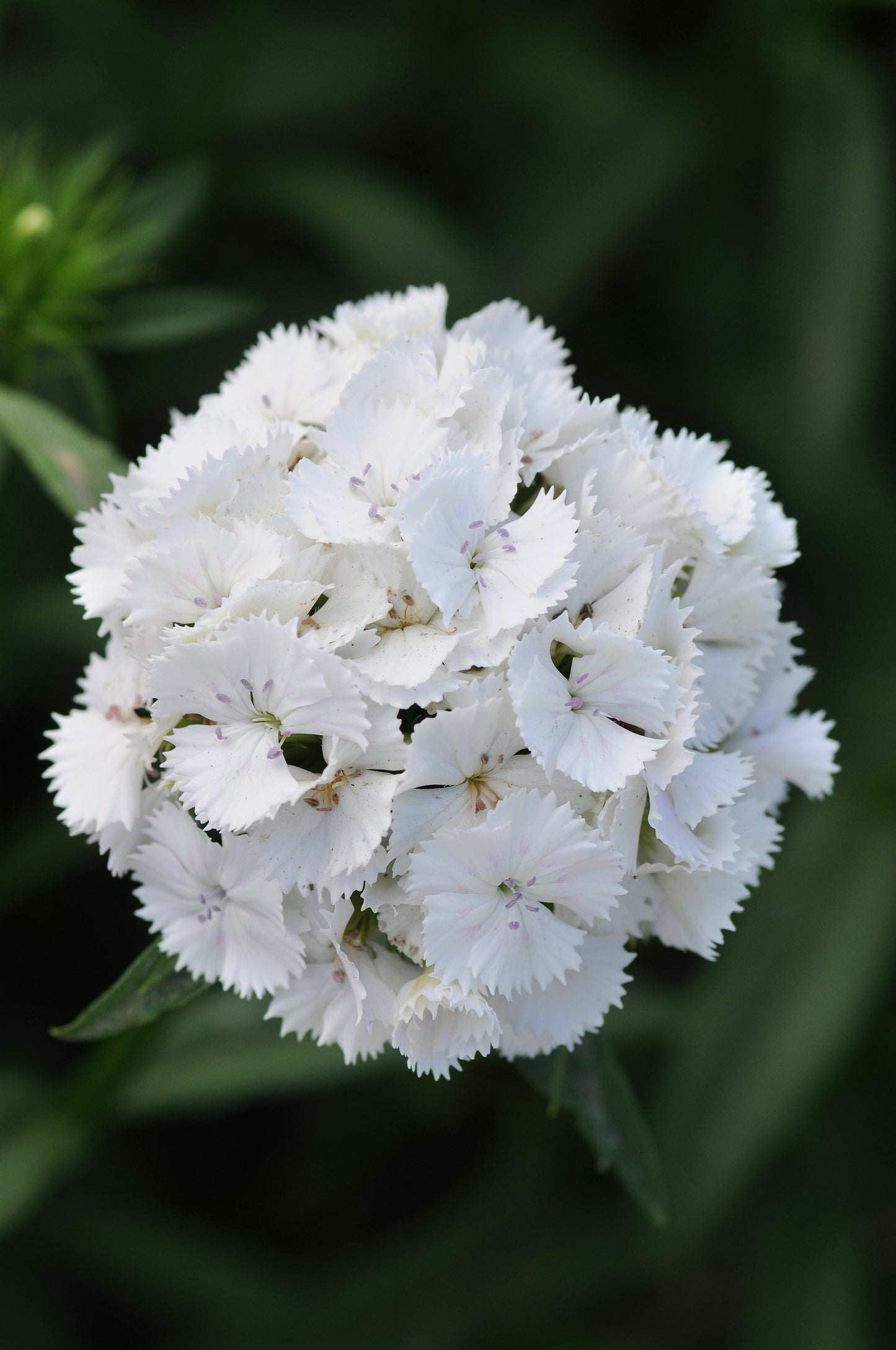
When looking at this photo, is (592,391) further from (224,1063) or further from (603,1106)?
(603,1106)

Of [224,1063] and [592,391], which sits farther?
[592,391]

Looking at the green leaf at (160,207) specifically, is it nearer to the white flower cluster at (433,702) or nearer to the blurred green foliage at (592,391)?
the blurred green foliage at (592,391)

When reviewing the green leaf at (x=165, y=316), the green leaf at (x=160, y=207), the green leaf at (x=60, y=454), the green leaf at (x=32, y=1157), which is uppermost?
the green leaf at (x=160, y=207)

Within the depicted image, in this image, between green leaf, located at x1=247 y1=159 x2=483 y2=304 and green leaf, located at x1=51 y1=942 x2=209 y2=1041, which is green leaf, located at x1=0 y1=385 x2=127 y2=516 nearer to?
green leaf, located at x1=51 y1=942 x2=209 y2=1041

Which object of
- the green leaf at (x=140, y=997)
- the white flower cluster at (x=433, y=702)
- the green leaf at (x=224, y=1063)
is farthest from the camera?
the green leaf at (x=224, y=1063)

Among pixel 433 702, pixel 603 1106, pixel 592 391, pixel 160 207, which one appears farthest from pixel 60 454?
pixel 592 391

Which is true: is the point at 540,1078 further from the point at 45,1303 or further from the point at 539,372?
the point at 45,1303

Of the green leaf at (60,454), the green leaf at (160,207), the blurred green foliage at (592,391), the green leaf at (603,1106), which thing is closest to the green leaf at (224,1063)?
the blurred green foliage at (592,391)
